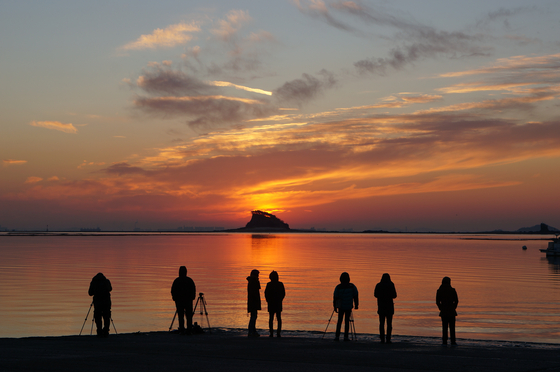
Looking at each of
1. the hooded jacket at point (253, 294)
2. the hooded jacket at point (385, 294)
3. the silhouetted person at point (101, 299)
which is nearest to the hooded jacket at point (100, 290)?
the silhouetted person at point (101, 299)

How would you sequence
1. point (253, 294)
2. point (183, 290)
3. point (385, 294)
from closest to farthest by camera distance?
point (385, 294) < point (183, 290) < point (253, 294)

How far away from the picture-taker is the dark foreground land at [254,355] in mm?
13281

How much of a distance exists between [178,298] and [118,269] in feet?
141

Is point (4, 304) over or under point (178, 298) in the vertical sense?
under

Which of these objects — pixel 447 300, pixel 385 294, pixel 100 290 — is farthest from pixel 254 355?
pixel 100 290

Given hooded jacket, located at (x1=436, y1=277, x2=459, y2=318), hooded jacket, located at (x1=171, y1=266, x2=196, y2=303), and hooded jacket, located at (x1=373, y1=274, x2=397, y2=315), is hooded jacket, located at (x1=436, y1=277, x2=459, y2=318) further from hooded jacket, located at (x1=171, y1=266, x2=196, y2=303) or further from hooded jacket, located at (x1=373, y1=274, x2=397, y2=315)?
hooded jacket, located at (x1=171, y1=266, x2=196, y2=303)

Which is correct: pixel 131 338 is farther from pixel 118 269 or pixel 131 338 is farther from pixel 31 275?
pixel 118 269

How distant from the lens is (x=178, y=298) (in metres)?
19.7

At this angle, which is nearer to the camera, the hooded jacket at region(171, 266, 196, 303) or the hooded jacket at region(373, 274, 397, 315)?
the hooded jacket at region(373, 274, 397, 315)

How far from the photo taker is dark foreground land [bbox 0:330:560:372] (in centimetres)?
1328

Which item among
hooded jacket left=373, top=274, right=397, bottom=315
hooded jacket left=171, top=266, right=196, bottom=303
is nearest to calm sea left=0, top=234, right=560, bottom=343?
hooded jacket left=373, top=274, right=397, bottom=315

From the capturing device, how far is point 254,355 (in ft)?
50.2

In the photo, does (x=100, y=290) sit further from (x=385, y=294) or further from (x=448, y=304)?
(x=448, y=304)

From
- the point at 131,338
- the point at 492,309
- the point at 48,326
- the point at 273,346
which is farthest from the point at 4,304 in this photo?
the point at 492,309
